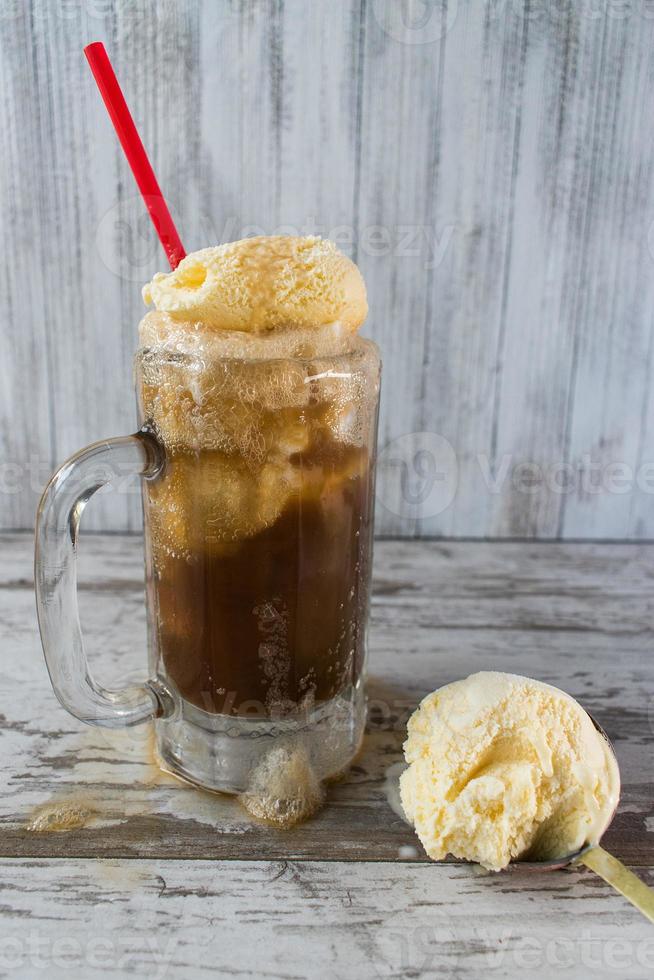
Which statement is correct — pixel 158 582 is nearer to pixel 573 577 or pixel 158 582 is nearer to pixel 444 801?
pixel 444 801

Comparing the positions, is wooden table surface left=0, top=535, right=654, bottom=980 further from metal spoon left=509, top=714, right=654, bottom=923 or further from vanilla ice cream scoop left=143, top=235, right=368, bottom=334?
vanilla ice cream scoop left=143, top=235, right=368, bottom=334

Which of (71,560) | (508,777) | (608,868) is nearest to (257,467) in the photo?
(71,560)

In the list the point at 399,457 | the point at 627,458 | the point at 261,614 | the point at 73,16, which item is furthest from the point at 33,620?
the point at 627,458

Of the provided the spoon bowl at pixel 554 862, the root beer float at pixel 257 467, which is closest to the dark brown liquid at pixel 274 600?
the root beer float at pixel 257 467

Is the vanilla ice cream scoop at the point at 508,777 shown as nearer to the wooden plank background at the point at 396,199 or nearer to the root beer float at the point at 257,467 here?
the root beer float at the point at 257,467

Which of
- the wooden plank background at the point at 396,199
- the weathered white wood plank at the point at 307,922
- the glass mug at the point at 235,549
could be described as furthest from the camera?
the wooden plank background at the point at 396,199

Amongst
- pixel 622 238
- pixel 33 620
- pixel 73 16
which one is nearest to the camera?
pixel 33 620
